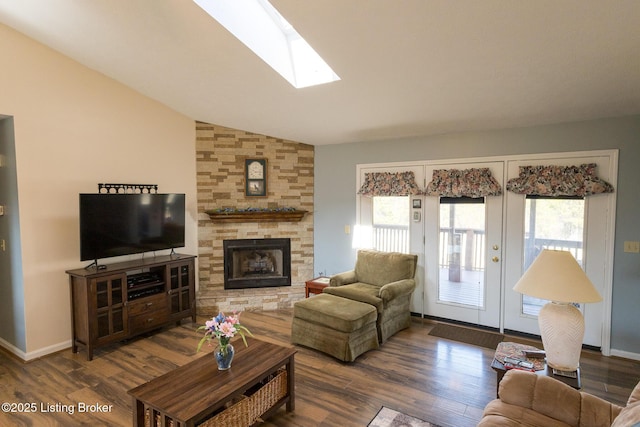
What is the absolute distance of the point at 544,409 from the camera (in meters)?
1.76

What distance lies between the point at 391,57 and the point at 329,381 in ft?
8.86

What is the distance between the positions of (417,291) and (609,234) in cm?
208

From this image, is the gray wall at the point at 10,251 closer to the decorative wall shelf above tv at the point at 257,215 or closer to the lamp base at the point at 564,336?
the decorative wall shelf above tv at the point at 257,215

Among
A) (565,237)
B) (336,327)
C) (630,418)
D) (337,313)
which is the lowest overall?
Answer: (336,327)

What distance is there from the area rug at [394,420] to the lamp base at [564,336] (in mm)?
909

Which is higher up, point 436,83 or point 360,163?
point 436,83

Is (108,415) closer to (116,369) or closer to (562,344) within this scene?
(116,369)

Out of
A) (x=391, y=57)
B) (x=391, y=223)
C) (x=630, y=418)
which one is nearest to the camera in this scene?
(x=630, y=418)

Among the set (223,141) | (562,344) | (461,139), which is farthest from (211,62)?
(562,344)

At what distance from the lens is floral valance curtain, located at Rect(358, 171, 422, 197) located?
4.34m

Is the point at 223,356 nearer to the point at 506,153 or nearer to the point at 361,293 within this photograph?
the point at 361,293

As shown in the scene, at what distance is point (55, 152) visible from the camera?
3.36 meters

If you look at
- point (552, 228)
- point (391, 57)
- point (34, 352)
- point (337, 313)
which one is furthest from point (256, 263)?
point (552, 228)

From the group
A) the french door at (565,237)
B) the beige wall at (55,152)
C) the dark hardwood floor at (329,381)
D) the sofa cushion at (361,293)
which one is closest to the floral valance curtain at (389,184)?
the french door at (565,237)
